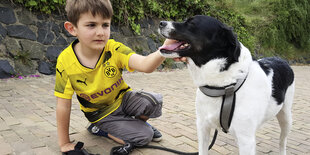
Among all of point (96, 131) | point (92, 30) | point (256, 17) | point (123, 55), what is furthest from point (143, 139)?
point (256, 17)

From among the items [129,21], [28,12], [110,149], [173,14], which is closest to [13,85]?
[28,12]

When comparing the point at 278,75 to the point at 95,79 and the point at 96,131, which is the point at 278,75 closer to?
the point at 95,79

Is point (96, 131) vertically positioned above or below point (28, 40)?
below

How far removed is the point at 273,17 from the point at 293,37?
218cm

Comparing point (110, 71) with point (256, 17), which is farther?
point (256, 17)

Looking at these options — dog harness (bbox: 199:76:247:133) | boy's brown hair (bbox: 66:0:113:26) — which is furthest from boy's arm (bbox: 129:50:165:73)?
dog harness (bbox: 199:76:247:133)

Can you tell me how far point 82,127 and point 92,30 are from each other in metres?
1.42

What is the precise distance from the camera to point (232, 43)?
5.77ft

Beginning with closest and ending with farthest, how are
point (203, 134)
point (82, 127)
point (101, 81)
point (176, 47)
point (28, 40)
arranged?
point (176, 47)
point (203, 134)
point (101, 81)
point (82, 127)
point (28, 40)

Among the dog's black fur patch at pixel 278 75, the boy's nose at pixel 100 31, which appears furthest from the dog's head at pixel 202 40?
the boy's nose at pixel 100 31

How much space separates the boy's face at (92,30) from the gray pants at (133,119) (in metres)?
0.77

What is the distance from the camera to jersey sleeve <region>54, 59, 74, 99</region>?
2.36 m

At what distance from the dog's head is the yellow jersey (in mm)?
708

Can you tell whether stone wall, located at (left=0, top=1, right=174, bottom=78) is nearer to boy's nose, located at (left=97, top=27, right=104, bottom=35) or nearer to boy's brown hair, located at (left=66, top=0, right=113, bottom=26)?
boy's brown hair, located at (left=66, top=0, right=113, bottom=26)
